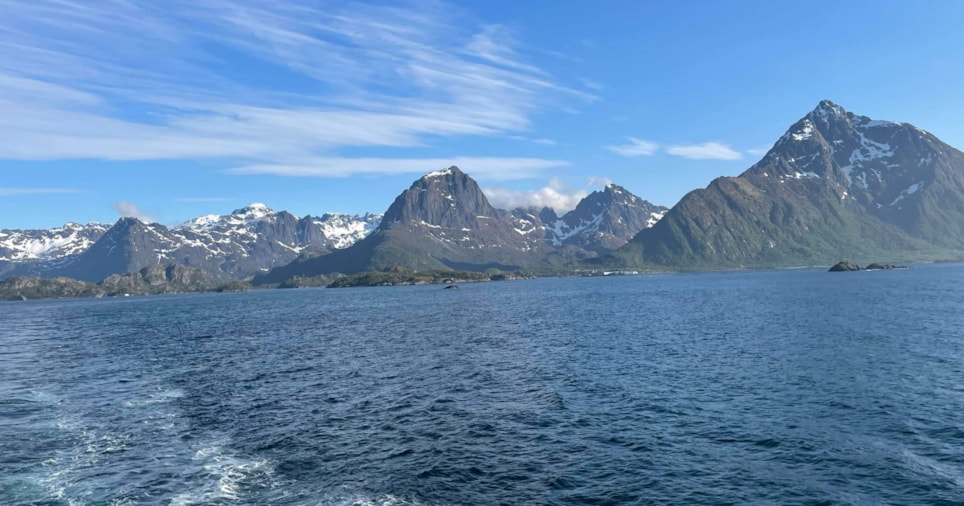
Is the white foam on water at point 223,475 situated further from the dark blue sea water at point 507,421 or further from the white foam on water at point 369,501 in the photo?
the white foam on water at point 369,501

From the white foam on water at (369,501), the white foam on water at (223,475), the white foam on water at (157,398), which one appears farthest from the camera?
the white foam on water at (157,398)

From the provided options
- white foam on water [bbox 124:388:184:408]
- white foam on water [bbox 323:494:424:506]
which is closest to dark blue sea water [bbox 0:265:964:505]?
white foam on water [bbox 323:494:424:506]

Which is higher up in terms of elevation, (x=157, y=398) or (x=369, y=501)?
(x=157, y=398)

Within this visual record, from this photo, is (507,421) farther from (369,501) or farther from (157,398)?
(157,398)

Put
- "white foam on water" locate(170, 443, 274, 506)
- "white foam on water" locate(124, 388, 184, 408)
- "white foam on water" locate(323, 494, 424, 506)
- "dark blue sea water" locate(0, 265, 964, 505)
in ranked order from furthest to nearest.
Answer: "white foam on water" locate(124, 388, 184, 408) → "dark blue sea water" locate(0, 265, 964, 505) → "white foam on water" locate(170, 443, 274, 506) → "white foam on water" locate(323, 494, 424, 506)

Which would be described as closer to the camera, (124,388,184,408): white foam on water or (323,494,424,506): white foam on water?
(323,494,424,506): white foam on water

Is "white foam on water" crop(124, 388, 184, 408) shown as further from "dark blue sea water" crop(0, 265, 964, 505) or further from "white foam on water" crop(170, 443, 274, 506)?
"white foam on water" crop(170, 443, 274, 506)

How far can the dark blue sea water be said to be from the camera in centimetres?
4216

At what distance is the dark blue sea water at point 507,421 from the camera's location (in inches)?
1660

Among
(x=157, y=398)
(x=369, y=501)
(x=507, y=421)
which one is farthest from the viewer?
(x=157, y=398)

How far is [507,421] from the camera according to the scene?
59.3 m

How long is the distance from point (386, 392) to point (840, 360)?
6117 centimetres

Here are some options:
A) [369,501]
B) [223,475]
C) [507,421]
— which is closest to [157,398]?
[223,475]

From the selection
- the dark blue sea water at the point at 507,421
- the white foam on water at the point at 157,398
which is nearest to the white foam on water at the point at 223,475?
the dark blue sea water at the point at 507,421
